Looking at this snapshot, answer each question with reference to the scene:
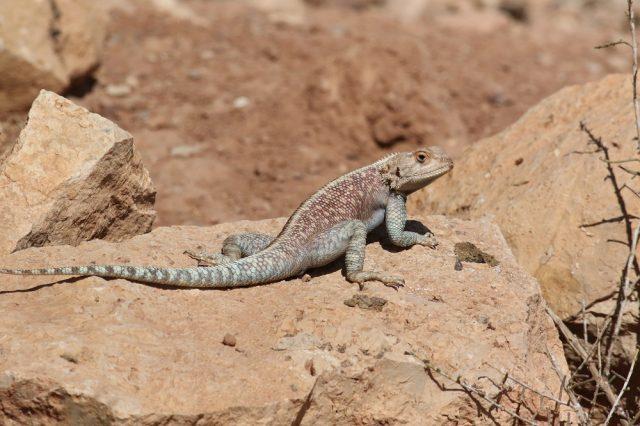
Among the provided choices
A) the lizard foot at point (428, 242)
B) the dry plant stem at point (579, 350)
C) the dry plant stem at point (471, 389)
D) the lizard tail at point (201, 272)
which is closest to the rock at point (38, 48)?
the lizard tail at point (201, 272)

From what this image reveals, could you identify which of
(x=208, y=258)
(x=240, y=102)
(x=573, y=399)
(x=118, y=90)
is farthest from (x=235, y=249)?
(x=118, y=90)

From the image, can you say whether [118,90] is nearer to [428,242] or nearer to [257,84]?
[257,84]

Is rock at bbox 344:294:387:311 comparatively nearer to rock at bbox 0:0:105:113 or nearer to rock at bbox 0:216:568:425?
rock at bbox 0:216:568:425

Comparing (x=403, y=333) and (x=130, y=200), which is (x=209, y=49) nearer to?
(x=130, y=200)

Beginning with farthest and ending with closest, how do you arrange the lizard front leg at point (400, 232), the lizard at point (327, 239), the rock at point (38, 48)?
the rock at point (38, 48) → the lizard front leg at point (400, 232) → the lizard at point (327, 239)

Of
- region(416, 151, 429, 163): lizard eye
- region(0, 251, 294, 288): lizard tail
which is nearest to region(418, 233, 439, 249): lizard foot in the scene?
region(416, 151, 429, 163): lizard eye

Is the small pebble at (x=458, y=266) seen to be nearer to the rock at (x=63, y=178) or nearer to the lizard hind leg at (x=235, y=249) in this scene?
the lizard hind leg at (x=235, y=249)

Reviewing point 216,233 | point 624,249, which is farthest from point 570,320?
point 216,233
